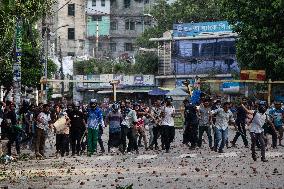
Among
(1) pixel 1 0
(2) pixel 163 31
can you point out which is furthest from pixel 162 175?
(2) pixel 163 31

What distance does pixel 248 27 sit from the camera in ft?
163

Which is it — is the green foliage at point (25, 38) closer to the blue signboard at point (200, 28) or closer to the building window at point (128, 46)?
the blue signboard at point (200, 28)

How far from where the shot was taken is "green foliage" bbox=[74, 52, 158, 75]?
267 feet

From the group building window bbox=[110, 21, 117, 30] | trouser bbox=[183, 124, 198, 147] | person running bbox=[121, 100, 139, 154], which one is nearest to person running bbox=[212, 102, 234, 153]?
trouser bbox=[183, 124, 198, 147]

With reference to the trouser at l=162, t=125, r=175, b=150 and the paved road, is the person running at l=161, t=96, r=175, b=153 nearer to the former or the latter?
the trouser at l=162, t=125, r=175, b=150

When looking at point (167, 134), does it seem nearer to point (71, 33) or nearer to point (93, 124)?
point (93, 124)

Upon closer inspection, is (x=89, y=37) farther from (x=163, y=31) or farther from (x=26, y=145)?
(x=26, y=145)

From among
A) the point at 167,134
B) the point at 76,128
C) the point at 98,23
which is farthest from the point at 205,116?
the point at 98,23

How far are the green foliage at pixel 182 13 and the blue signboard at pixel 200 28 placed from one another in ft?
17.7

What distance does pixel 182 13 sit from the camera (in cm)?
8112

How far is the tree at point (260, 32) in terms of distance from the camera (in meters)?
48.5

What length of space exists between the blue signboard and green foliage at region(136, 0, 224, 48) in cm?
540

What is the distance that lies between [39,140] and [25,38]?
21.7 metres

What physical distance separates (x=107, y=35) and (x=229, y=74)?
29859 millimetres
